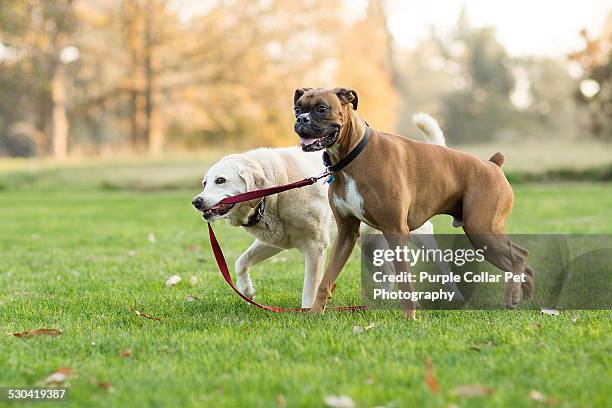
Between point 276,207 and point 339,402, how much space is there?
2.75 meters

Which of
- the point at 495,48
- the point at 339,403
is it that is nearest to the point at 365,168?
the point at 339,403

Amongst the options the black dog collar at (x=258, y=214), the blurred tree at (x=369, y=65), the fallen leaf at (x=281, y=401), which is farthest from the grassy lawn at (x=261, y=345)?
the blurred tree at (x=369, y=65)

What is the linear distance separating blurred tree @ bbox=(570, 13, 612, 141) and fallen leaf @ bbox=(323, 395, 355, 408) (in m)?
24.1

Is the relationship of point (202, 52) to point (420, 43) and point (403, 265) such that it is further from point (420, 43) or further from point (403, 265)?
point (420, 43)

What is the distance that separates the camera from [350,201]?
16.4 ft

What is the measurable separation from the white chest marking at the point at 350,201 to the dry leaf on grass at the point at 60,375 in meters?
2.11

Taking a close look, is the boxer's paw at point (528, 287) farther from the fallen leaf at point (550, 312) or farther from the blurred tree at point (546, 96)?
the blurred tree at point (546, 96)

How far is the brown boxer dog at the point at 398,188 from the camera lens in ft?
15.8

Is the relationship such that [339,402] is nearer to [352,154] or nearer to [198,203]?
[352,154]

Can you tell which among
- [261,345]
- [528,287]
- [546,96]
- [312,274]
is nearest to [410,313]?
[312,274]

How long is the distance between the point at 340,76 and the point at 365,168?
3092 centimetres

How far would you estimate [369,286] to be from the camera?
569cm

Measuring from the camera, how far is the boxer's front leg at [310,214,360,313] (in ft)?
17.1

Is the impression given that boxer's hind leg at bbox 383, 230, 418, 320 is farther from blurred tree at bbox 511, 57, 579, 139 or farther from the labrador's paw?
blurred tree at bbox 511, 57, 579, 139
